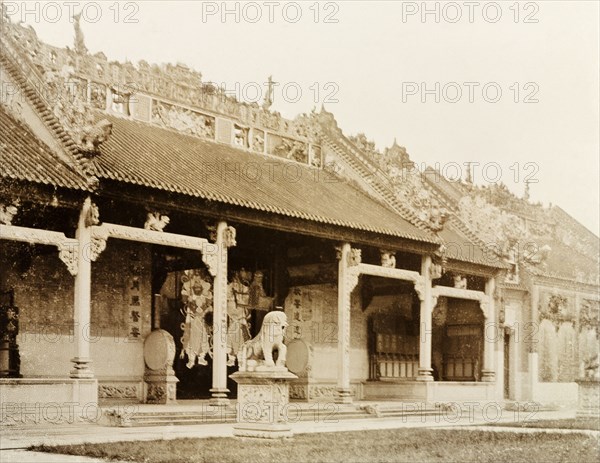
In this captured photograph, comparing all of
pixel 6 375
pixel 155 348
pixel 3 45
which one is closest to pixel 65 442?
pixel 6 375

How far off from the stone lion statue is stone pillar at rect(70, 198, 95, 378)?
344 centimetres

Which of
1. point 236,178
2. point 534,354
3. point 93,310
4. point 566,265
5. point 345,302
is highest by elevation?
point 236,178

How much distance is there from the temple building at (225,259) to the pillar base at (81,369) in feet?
0.11

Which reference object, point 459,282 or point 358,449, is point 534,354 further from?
point 358,449

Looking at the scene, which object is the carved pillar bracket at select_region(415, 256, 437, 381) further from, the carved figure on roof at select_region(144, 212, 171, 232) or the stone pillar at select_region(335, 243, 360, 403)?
the carved figure on roof at select_region(144, 212, 171, 232)

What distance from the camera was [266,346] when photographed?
13.9m

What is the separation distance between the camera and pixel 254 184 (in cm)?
2108

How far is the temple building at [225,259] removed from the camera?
17.1 metres

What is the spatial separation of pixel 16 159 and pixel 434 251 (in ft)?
35.8

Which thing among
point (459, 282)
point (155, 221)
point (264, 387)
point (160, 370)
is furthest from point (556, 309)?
point (264, 387)

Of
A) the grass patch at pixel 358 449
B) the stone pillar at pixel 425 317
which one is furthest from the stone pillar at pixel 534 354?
the grass patch at pixel 358 449

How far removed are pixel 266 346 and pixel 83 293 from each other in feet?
13.5

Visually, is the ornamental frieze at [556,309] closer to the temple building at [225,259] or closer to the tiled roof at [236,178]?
the temple building at [225,259]

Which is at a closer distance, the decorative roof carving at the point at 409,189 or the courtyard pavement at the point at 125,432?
the courtyard pavement at the point at 125,432
